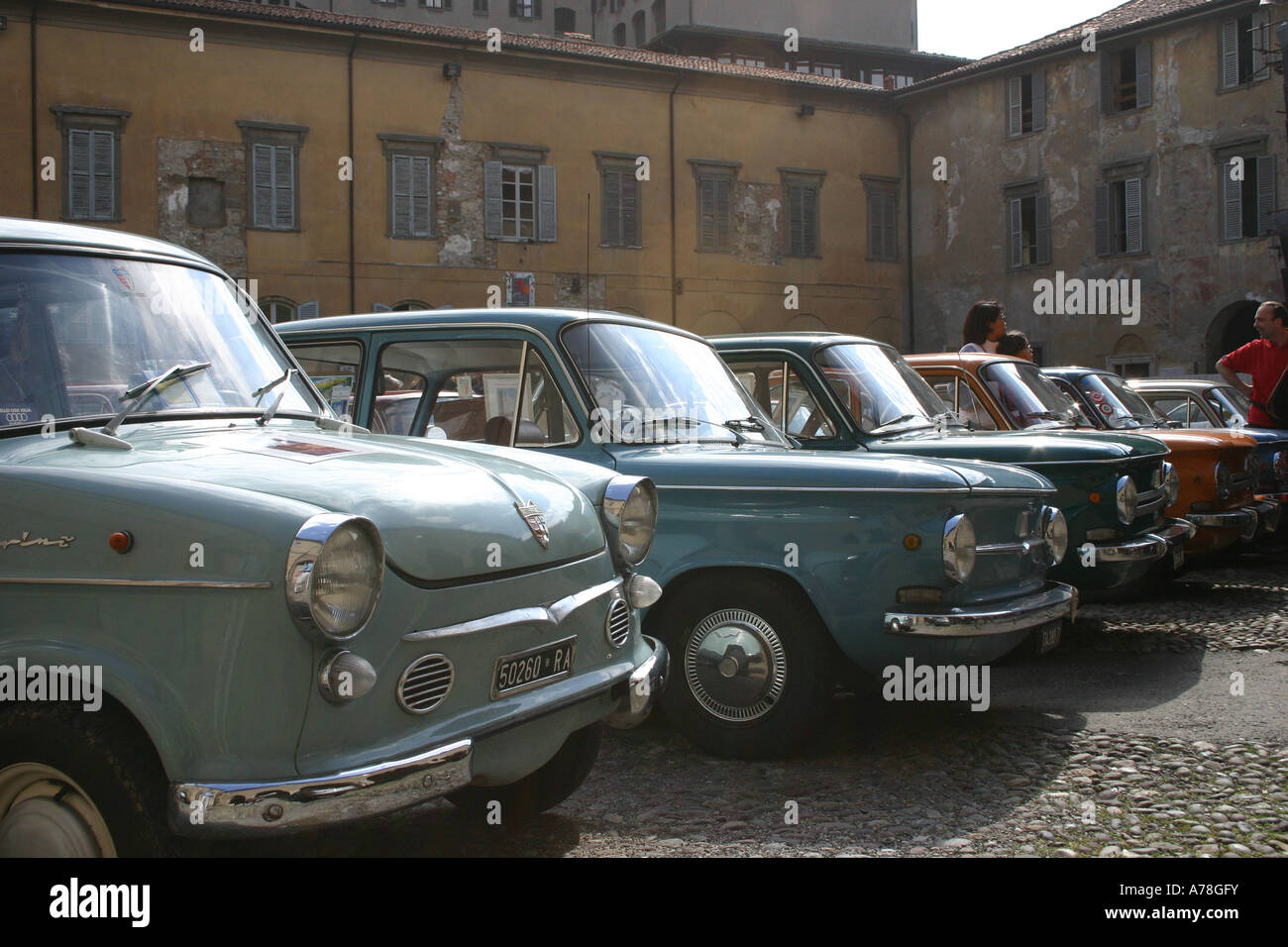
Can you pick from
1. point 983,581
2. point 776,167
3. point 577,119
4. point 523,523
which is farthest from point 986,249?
point 523,523

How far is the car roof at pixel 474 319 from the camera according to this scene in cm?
535

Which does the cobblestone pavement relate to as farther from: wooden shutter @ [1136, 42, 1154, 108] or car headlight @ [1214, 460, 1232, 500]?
wooden shutter @ [1136, 42, 1154, 108]

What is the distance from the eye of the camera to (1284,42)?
19.0 m

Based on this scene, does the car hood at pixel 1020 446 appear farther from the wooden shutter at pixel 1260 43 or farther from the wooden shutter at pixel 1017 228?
the wooden shutter at pixel 1017 228

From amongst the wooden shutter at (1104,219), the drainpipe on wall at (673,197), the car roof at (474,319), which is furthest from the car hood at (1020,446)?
the wooden shutter at (1104,219)

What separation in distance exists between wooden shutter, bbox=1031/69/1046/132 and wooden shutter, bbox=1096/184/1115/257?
234cm

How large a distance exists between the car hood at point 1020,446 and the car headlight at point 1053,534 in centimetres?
108

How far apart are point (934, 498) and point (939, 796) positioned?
43.1 inches

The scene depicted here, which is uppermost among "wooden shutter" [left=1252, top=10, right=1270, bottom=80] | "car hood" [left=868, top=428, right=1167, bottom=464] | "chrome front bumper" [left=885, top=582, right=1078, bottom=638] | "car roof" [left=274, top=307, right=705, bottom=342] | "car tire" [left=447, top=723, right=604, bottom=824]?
"wooden shutter" [left=1252, top=10, right=1270, bottom=80]

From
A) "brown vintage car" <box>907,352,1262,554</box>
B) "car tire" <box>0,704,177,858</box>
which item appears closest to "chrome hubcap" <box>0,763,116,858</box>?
"car tire" <box>0,704,177,858</box>

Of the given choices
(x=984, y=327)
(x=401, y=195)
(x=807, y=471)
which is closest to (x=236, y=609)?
(x=807, y=471)

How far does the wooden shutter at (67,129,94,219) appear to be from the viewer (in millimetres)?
24938

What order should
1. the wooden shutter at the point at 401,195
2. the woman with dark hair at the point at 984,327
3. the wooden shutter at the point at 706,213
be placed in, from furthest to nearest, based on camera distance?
the wooden shutter at the point at 706,213 → the wooden shutter at the point at 401,195 → the woman with dark hair at the point at 984,327
